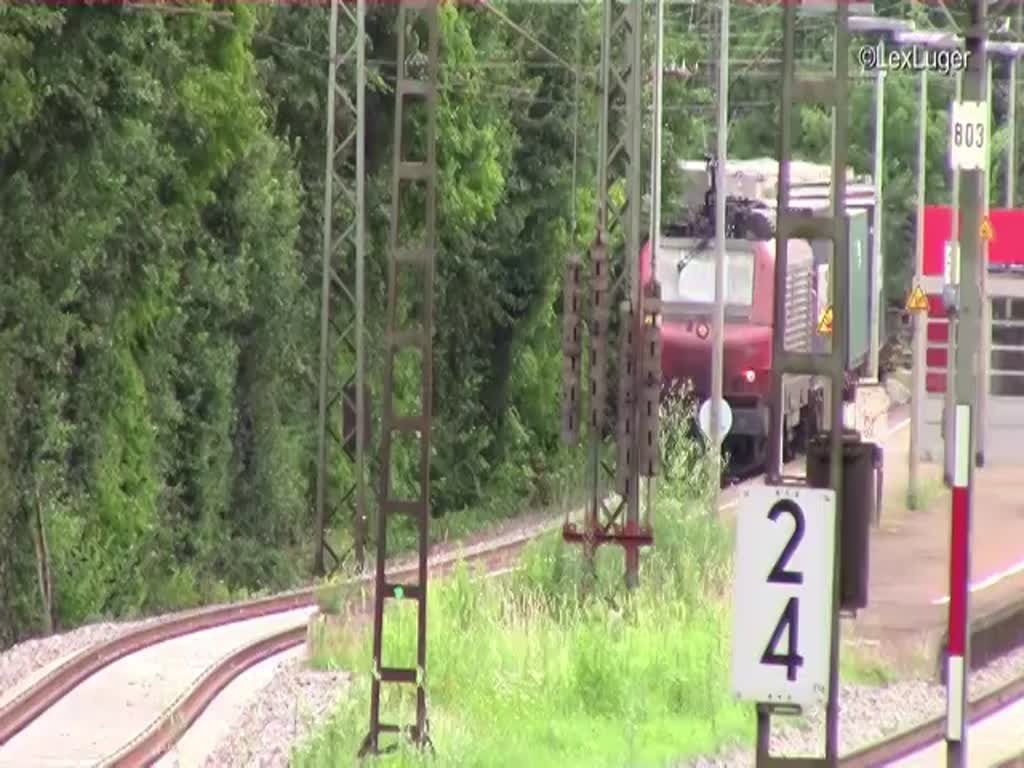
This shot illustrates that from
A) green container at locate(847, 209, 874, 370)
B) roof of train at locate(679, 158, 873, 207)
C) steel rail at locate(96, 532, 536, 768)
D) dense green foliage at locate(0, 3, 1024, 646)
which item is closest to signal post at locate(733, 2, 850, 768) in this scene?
steel rail at locate(96, 532, 536, 768)

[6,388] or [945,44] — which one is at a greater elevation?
[945,44]

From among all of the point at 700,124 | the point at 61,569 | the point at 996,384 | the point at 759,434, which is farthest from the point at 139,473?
the point at 700,124

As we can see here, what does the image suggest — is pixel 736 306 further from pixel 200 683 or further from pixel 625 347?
pixel 200 683

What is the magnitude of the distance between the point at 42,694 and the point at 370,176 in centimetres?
2082

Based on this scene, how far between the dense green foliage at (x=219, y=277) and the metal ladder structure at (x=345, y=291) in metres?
0.49

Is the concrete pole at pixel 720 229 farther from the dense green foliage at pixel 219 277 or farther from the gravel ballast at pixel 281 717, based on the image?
the gravel ballast at pixel 281 717

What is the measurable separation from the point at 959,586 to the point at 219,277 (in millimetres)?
21237

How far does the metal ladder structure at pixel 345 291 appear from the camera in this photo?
34344mm

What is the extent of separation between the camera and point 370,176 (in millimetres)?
42531

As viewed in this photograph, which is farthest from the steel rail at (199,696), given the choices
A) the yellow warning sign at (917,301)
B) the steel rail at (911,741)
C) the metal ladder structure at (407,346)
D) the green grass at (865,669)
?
the yellow warning sign at (917,301)

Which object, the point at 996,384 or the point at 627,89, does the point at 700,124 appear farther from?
the point at 627,89

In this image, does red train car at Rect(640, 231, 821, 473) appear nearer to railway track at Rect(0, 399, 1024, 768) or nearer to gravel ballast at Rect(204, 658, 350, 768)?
railway track at Rect(0, 399, 1024, 768)

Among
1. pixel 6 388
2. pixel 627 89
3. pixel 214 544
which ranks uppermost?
pixel 627 89

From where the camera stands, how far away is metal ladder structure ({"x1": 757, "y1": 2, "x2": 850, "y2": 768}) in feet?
42.0
